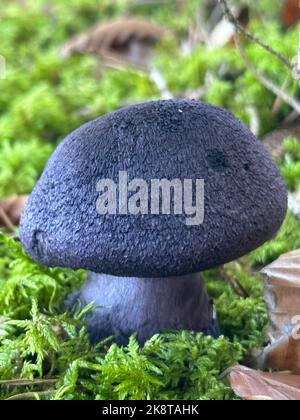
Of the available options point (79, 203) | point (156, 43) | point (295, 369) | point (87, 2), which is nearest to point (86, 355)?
point (79, 203)

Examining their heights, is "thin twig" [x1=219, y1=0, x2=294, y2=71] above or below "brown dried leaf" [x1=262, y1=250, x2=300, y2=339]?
above

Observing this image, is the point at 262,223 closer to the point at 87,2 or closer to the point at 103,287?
the point at 103,287

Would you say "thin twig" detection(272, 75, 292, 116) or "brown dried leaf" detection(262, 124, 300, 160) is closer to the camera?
"brown dried leaf" detection(262, 124, 300, 160)

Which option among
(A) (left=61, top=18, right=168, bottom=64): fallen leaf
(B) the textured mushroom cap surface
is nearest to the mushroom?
(B) the textured mushroom cap surface

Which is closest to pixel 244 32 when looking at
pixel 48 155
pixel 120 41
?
pixel 48 155

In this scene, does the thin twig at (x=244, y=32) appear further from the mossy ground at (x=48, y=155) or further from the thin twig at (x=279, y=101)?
the thin twig at (x=279, y=101)

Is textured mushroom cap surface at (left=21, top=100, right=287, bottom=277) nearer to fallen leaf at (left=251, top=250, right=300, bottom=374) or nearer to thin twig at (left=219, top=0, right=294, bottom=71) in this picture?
fallen leaf at (left=251, top=250, right=300, bottom=374)

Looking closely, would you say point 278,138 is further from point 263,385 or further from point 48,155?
point 263,385

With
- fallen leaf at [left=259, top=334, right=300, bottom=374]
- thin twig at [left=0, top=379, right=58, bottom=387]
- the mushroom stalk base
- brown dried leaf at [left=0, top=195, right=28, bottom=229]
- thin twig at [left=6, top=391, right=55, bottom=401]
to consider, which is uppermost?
brown dried leaf at [left=0, top=195, right=28, bottom=229]
